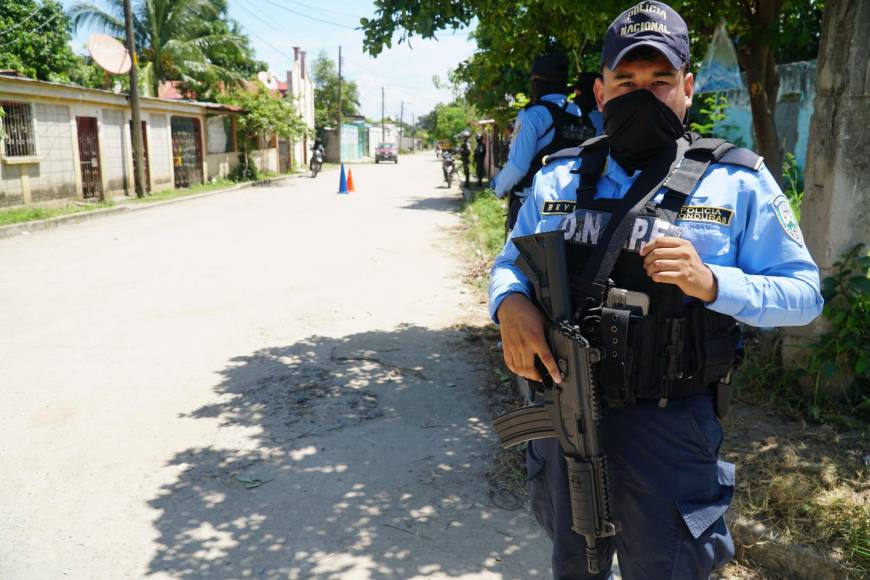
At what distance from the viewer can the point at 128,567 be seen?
2.76 m

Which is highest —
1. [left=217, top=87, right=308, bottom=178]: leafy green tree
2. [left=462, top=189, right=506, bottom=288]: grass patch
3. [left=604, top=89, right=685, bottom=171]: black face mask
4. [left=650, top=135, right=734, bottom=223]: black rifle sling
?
[left=217, top=87, right=308, bottom=178]: leafy green tree

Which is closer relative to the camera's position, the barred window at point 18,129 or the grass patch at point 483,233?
the grass patch at point 483,233

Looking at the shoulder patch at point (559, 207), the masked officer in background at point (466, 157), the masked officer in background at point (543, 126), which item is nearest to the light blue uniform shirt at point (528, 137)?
A: the masked officer in background at point (543, 126)

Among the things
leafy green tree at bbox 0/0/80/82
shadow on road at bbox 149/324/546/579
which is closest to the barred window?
leafy green tree at bbox 0/0/80/82

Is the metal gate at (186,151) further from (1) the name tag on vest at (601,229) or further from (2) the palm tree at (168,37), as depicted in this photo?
(1) the name tag on vest at (601,229)

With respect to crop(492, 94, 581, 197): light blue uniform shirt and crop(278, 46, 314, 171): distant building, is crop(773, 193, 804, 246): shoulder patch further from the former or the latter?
crop(278, 46, 314, 171): distant building

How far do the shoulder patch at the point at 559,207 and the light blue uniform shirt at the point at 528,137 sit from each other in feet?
7.73

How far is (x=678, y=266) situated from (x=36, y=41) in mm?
24898

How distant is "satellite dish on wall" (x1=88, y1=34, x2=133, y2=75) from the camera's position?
612 inches

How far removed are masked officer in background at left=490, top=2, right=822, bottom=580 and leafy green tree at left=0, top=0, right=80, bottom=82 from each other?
2286cm

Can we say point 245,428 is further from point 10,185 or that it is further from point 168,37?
point 168,37

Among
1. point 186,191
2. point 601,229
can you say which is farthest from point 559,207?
point 186,191

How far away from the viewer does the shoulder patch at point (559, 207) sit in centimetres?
184

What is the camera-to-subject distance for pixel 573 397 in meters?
1.65
